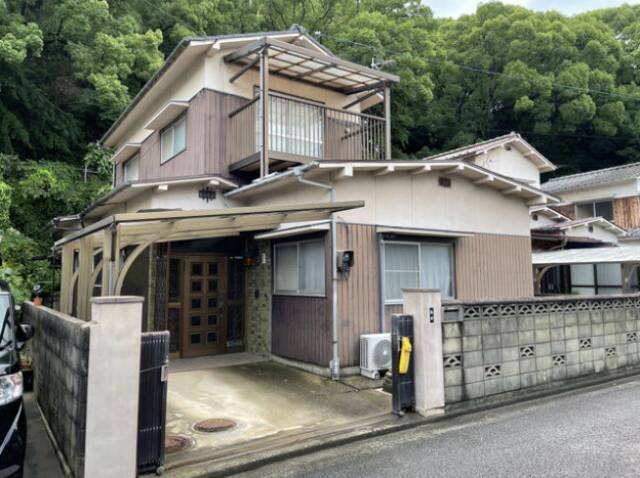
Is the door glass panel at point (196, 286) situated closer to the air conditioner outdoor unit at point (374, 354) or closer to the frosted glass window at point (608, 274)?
the air conditioner outdoor unit at point (374, 354)

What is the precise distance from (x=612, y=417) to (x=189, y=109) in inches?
380

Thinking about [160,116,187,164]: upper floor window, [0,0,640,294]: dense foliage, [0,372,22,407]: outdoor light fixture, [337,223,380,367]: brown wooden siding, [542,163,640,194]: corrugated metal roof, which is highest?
[0,0,640,294]: dense foliage

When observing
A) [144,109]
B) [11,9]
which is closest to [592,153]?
[144,109]

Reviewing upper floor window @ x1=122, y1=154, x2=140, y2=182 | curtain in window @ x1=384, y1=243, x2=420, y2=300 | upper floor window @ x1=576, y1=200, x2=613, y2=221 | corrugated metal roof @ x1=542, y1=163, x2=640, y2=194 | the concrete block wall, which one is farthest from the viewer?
upper floor window @ x1=576, y1=200, x2=613, y2=221

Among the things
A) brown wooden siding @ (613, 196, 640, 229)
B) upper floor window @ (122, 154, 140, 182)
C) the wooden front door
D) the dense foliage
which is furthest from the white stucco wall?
brown wooden siding @ (613, 196, 640, 229)

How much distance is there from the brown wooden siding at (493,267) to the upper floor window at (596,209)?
13681 millimetres

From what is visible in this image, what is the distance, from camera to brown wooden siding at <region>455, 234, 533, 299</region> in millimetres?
8781

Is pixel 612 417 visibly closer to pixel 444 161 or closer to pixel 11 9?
pixel 444 161

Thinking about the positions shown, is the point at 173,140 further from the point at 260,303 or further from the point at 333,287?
the point at 333,287

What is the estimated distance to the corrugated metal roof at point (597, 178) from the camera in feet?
65.8

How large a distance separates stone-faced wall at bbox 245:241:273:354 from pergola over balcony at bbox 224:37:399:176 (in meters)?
1.80

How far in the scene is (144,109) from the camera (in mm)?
12898

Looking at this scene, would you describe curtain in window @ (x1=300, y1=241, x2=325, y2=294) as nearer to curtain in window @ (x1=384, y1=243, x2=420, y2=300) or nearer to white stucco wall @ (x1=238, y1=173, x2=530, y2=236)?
white stucco wall @ (x1=238, y1=173, x2=530, y2=236)

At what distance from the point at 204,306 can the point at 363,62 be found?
17212 millimetres
